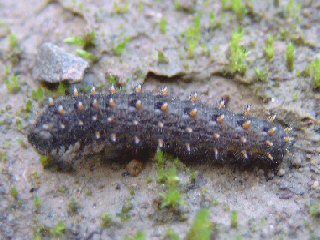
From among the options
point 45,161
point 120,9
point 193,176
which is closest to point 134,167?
point 193,176

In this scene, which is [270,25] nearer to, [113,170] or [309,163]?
[309,163]

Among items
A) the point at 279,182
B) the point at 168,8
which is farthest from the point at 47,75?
the point at 279,182

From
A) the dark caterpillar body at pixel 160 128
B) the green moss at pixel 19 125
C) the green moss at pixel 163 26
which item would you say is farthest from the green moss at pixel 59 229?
the green moss at pixel 163 26

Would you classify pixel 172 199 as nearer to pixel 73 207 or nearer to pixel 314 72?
pixel 73 207

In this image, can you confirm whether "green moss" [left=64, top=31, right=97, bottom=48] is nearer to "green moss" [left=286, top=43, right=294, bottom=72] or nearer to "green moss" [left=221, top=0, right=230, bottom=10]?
"green moss" [left=221, top=0, right=230, bottom=10]

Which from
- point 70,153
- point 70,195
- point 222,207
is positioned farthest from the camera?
point 70,153

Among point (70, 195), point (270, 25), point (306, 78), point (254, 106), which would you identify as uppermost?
point (270, 25)

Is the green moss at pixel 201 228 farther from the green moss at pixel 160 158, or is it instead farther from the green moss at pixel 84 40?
the green moss at pixel 84 40
